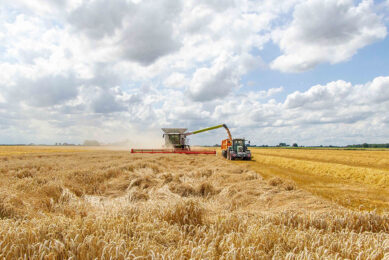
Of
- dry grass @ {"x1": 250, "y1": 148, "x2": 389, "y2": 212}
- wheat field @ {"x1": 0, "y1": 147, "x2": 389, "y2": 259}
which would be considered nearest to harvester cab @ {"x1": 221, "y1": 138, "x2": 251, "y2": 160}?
dry grass @ {"x1": 250, "y1": 148, "x2": 389, "y2": 212}

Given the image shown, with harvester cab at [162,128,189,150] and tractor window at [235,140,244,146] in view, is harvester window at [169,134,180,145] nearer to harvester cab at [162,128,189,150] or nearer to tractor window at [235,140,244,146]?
harvester cab at [162,128,189,150]

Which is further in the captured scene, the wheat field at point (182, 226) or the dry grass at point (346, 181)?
the dry grass at point (346, 181)

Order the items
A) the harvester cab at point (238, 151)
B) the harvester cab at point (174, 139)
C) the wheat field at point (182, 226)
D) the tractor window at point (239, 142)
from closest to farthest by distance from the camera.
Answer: the wheat field at point (182, 226) → the harvester cab at point (238, 151) → the tractor window at point (239, 142) → the harvester cab at point (174, 139)

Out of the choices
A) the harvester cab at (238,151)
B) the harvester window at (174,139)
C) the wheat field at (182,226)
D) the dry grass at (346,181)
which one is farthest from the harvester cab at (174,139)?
the wheat field at (182,226)

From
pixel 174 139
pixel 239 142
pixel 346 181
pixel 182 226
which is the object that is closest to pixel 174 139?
pixel 174 139

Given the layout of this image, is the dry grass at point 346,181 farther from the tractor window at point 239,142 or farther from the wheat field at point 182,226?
the tractor window at point 239,142

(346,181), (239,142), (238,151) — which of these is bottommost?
(346,181)

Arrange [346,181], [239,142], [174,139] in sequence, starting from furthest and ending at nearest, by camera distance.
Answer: [174,139] < [239,142] < [346,181]

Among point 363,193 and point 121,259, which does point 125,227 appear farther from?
point 363,193

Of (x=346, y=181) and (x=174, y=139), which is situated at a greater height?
(x=174, y=139)

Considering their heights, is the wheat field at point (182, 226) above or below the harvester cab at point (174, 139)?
below

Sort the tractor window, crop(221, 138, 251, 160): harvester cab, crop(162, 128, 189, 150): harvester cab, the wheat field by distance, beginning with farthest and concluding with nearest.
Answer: crop(162, 128, 189, 150): harvester cab → the tractor window → crop(221, 138, 251, 160): harvester cab → the wheat field

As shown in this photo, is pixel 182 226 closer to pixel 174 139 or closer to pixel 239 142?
pixel 239 142

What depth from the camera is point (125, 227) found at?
3.89 metres
